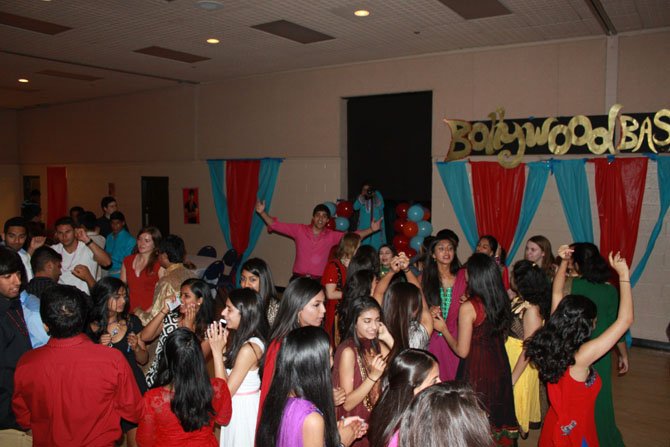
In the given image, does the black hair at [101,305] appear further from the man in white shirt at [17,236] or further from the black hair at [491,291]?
the black hair at [491,291]

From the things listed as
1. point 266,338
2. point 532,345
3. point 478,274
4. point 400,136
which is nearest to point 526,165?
point 400,136

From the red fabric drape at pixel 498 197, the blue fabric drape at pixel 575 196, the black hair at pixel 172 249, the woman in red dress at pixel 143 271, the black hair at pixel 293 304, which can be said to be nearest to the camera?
the black hair at pixel 293 304

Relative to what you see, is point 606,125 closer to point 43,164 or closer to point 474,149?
point 474,149

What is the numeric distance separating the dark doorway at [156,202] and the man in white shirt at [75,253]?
6.55 meters

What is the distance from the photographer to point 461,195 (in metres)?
7.45

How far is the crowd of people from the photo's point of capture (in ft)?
6.50

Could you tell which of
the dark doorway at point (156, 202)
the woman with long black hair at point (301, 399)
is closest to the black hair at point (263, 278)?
the woman with long black hair at point (301, 399)

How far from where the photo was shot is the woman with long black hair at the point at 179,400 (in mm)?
2227

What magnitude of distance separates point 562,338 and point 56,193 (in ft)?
46.5

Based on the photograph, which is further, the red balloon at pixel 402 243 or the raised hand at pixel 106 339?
the red balloon at pixel 402 243

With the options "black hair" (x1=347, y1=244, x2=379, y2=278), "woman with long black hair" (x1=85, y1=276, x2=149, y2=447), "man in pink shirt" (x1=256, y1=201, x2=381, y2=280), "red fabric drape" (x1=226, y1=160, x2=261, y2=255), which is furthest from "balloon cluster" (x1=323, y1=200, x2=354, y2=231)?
"woman with long black hair" (x1=85, y1=276, x2=149, y2=447)

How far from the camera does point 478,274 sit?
338cm

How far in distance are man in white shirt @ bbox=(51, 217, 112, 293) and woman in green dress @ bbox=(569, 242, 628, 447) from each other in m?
4.04

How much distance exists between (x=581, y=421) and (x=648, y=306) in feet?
14.9
